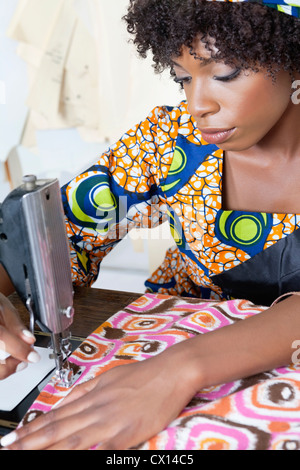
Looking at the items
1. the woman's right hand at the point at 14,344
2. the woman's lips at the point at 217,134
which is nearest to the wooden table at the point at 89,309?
the woman's right hand at the point at 14,344

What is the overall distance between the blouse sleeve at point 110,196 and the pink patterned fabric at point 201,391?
0.28 metres

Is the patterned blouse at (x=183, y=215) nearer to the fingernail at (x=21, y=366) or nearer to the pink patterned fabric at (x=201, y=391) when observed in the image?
the pink patterned fabric at (x=201, y=391)

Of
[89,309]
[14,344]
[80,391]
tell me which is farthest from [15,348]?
[89,309]

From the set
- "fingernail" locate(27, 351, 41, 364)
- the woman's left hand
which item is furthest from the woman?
"fingernail" locate(27, 351, 41, 364)

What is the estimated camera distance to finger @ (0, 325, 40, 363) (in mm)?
869

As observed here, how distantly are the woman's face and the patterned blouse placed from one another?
8.4 inches

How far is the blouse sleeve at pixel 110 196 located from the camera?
135 centimetres

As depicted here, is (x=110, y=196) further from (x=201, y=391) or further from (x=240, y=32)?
(x=201, y=391)

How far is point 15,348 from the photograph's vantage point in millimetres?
873

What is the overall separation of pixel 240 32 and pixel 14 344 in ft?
2.40
